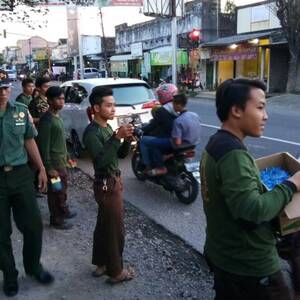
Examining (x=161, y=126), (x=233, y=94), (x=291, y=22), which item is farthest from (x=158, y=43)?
(x=233, y=94)

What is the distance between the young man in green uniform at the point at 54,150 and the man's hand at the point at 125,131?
1.93 m

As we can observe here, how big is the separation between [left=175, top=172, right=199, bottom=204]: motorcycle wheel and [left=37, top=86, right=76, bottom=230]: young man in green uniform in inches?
64.6

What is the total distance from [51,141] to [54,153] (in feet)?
0.46

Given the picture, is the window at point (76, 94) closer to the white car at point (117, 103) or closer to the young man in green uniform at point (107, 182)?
the white car at point (117, 103)

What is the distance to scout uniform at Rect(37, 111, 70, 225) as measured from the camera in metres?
5.14

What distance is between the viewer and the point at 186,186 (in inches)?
241

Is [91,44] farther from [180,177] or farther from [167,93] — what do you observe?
[180,177]

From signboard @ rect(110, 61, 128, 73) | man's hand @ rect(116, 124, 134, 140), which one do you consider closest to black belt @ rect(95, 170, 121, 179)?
man's hand @ rect(116, 124, 134, 140)

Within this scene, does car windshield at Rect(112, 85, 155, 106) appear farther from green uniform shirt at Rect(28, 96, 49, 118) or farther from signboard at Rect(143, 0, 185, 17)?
signboard at Rect(143, 0, 185, 17)

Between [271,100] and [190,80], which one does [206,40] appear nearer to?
[190,80]

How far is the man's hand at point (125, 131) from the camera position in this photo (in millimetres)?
3302

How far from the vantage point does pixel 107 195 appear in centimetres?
372

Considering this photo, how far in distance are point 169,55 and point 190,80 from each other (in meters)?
4.60

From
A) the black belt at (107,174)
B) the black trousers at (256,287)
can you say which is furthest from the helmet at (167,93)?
the black trousers at (256,287)
